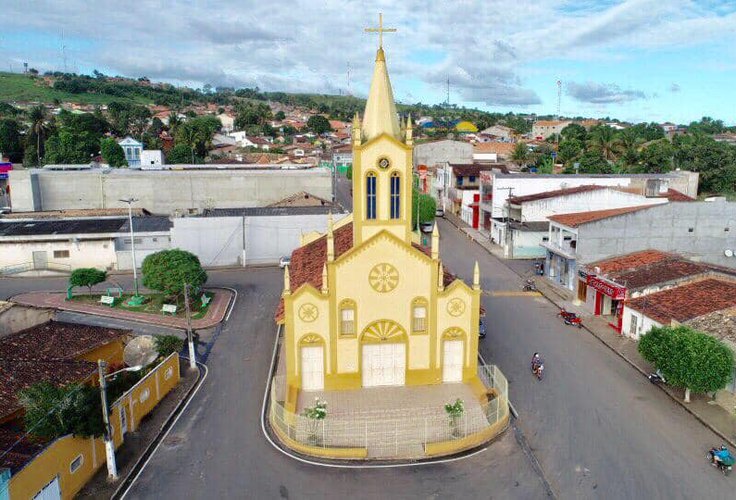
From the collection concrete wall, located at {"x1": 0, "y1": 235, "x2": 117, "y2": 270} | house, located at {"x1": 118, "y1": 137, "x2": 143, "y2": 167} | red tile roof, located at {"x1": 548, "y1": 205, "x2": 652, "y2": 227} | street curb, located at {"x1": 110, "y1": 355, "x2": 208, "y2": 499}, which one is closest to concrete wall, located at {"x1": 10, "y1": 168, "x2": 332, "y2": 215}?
concrete wall, located at {"x1": 0, "y1": 235, "x2": 117, "y2": 270}

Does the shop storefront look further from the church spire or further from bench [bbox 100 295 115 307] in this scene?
bench [bbox 100 295 115 307]

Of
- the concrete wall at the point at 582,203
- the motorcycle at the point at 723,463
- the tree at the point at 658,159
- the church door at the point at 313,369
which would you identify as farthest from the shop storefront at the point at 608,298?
the tree at the point at 658,159

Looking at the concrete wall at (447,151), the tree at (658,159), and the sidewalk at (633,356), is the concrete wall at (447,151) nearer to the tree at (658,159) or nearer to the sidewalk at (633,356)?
the tree at (658,159)

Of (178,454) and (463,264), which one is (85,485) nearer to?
(178,454)

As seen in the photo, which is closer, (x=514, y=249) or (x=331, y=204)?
(x=514, y=249)

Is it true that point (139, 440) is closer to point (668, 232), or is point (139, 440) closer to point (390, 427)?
point (390, 427)

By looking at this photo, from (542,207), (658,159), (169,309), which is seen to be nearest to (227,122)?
(658,159)

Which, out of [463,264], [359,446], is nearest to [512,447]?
[359,446]
